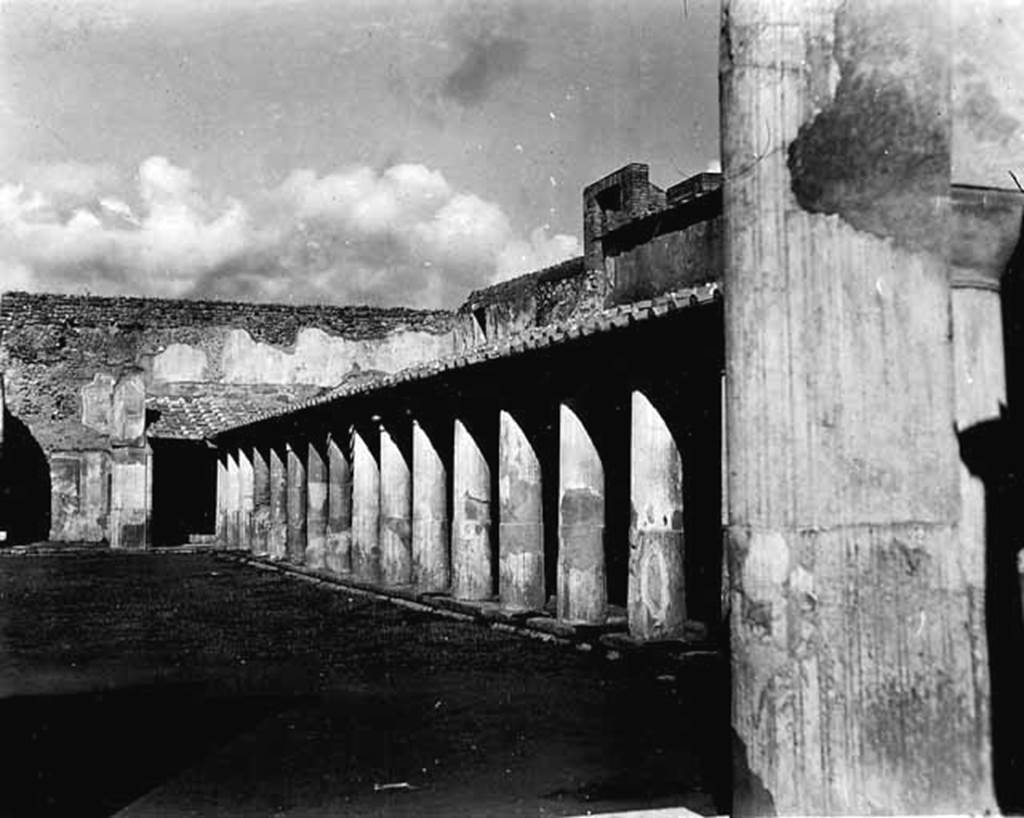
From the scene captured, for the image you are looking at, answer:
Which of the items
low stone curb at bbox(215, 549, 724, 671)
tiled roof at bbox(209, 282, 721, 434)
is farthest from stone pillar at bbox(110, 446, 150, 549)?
tiled roof at bbox(209, 282, 721, 434)

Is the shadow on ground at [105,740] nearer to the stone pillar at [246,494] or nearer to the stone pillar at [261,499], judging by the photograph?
the stone pillar at [261,499]

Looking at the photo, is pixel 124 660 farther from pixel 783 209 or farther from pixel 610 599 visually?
pixel 783 209

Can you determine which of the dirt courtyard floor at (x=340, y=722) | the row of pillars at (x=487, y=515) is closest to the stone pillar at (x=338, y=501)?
the row of pillars at (x=487, y=515)

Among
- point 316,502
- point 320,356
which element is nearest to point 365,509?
point 316,502

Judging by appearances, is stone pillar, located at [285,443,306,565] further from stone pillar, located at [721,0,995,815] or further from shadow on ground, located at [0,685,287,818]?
stone pillar, located at [721,0,995,815]

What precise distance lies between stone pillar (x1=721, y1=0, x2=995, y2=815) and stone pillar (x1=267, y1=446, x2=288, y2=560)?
18.6 m

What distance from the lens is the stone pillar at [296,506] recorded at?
2019 cm

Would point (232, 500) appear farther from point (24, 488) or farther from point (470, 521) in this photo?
point (470, 521)

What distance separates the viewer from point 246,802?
479cm

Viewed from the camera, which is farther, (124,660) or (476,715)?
(124,660)

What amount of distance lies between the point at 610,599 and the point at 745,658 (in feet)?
29.5

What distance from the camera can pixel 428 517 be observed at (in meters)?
14.2

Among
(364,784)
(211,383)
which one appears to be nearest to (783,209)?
(364,784)

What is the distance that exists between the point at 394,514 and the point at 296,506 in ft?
18.5
